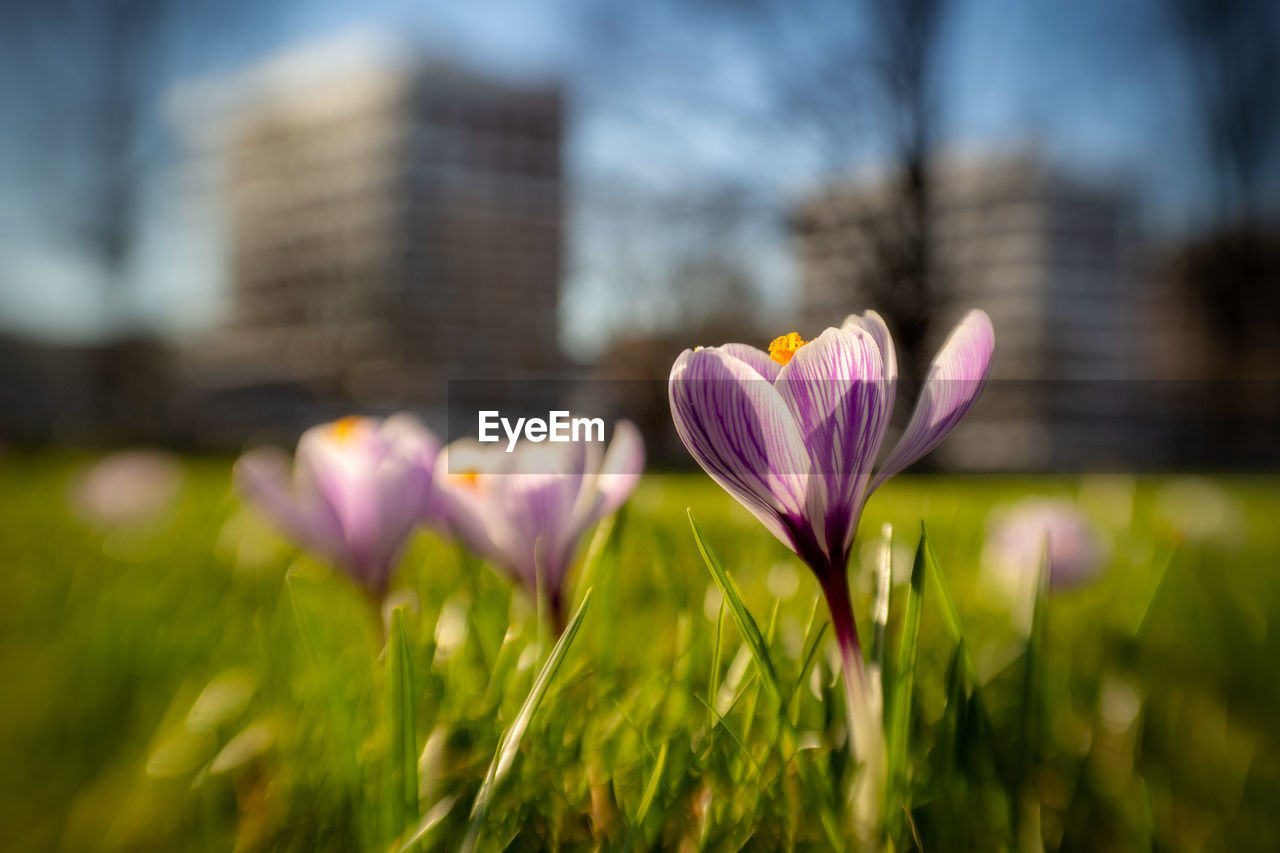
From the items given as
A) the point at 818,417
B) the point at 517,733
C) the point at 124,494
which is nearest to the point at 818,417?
the point at 818,417

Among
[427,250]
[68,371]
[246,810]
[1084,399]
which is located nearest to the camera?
[246,810]

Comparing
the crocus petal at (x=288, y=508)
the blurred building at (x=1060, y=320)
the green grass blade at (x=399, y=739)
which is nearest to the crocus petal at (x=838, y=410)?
the green grass blade at (x=399, y=739)

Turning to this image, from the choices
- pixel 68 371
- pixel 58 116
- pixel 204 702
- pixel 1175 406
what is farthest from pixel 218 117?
pixel 1175 406

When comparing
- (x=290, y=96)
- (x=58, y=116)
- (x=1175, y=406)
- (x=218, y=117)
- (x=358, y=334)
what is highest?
(x=290, y=96)

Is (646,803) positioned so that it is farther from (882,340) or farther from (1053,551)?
(1053,551)

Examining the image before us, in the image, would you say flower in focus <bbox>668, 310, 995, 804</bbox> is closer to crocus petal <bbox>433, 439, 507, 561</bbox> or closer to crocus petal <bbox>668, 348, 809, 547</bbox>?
crocus petal <bbox>668, 348, 809, 547</bbox>

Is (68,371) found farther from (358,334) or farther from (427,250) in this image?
(427,250)

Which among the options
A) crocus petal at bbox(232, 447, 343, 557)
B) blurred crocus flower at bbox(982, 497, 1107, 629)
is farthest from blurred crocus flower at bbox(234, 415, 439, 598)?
blurred crocus flower at bbox(982, 497, 1107, 629)
